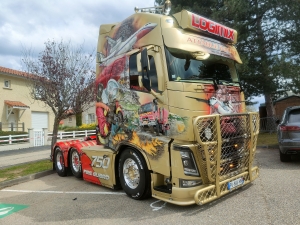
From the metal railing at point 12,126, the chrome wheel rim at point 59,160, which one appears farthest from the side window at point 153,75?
the metal railing at point 12,126

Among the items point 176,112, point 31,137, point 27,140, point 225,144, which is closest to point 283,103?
point 31,137

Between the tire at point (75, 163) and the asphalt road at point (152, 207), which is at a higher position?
the tire at point (75, 163)

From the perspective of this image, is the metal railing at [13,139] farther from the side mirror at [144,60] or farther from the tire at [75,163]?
the side mirror at [144,60]

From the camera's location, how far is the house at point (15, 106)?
2186 cm

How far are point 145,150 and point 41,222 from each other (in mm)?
2134

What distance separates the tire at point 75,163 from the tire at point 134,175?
2410mm

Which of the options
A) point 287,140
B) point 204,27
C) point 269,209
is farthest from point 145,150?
point 287,140

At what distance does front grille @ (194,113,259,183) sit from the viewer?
4.35 m

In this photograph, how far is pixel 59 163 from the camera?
28.1 feet

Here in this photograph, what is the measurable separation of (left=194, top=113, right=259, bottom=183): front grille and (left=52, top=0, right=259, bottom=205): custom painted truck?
0.05 feet

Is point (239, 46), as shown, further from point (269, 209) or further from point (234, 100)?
point (269, 209)

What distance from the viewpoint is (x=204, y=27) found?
5152 mm

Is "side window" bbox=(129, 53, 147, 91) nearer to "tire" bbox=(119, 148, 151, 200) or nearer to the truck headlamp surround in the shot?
"tire" bbox=(119, 148, 151, 200)

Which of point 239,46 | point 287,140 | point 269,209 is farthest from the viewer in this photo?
point 239,46
